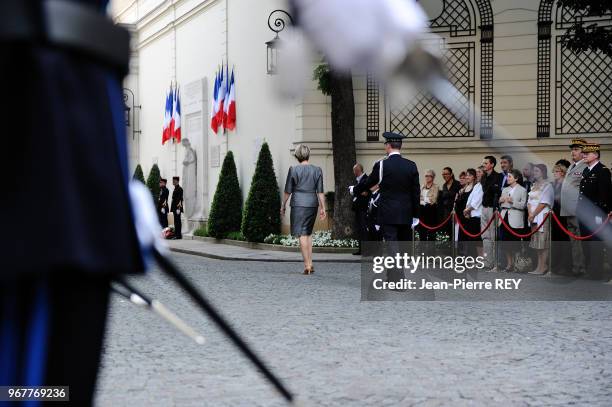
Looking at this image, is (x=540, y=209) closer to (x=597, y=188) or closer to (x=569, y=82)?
(x=597, y=188)

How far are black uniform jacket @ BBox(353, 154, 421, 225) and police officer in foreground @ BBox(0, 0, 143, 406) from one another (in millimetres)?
9000

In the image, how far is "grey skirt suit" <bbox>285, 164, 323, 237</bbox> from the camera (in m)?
13.1

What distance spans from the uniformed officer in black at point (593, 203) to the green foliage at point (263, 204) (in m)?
9.97

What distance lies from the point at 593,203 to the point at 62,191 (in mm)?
11310

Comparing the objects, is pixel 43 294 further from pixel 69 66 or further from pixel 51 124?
pixel 69 66

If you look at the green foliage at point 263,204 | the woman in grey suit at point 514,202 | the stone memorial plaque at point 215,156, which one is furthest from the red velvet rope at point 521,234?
the stone memorial plaque at point 215,156

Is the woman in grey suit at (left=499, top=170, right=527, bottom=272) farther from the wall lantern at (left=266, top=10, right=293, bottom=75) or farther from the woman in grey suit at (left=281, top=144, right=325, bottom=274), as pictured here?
the wall lantern at (left=266, top=10, right=293, bottom=75)

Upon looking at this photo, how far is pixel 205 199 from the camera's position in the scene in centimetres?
2862

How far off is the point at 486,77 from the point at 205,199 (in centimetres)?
1137

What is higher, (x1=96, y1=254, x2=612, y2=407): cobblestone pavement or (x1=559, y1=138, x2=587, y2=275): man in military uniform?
(x1=559, y1=138, x2=587, y2=275): man in military uniform

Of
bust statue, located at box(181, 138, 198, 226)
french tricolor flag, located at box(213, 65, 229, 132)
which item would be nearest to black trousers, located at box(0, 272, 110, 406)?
french tricolor flag, located at box(213, 65, 229, 132)

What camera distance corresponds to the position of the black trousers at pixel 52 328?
170 centimetres

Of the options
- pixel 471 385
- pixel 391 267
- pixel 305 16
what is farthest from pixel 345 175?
pixel 305 16

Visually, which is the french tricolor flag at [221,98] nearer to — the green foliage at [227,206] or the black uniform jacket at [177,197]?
the green foliage at [227,206]
